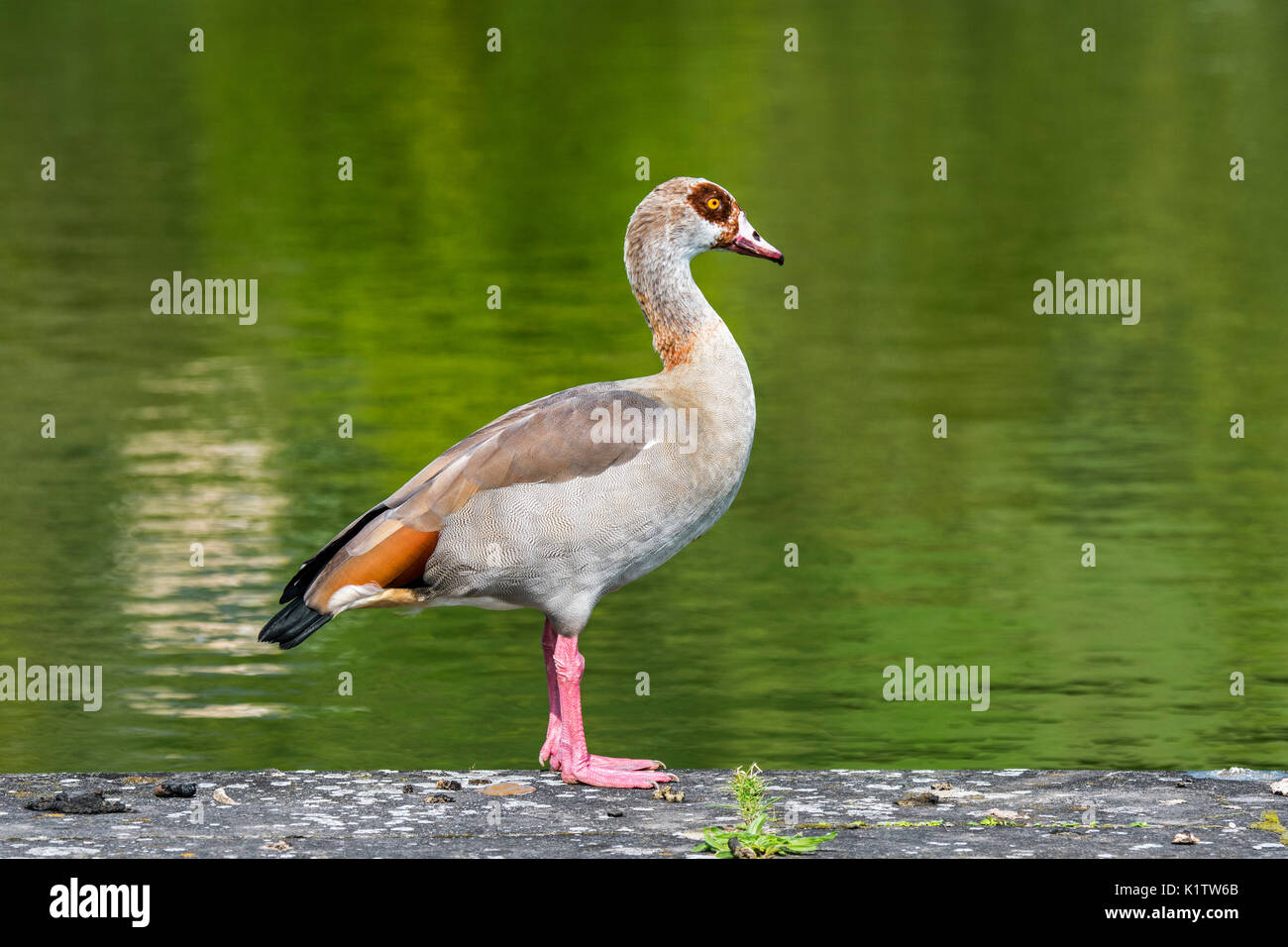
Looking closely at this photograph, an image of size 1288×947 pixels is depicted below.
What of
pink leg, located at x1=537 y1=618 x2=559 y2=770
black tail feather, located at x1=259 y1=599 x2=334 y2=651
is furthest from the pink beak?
black tail feather, located at x1=259 y1=599 x2=334 y2=651

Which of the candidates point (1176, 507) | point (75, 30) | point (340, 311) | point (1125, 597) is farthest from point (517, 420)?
point (75, 30)

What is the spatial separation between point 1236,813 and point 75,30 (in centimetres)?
6226

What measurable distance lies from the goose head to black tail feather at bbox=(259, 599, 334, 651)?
2358mm

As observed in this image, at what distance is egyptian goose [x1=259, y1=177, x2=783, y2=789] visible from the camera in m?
9.66

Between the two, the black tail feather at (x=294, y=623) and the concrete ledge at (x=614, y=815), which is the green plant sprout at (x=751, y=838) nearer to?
the concrete ledge at (x=614, y=815)

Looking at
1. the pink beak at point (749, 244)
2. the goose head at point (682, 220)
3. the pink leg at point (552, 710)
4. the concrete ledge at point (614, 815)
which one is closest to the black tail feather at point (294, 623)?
the concrete ledge at point (614, 815)

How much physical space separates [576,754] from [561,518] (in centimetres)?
111

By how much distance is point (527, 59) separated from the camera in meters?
56.0

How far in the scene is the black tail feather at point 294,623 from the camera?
9.92 m

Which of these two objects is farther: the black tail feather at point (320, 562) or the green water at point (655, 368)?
the green water at point (655, 368)

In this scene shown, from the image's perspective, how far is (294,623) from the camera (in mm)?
9938

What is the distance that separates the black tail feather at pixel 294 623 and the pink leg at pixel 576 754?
45.6 inches

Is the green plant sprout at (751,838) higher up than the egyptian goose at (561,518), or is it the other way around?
the egyptian goose at (561,518)

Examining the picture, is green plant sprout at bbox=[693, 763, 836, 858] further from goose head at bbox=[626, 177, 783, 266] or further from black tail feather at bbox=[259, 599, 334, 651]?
goose head at bbox=[626, 177, 783, 266]
